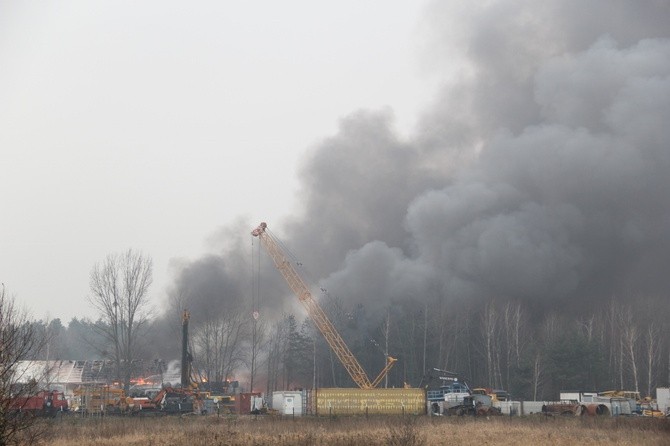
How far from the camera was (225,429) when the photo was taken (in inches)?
1405

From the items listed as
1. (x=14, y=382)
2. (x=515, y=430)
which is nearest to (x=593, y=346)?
(x=515, y=430)

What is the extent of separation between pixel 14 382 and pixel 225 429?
1564 cm

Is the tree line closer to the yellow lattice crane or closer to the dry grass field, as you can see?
the yellow lattice crane

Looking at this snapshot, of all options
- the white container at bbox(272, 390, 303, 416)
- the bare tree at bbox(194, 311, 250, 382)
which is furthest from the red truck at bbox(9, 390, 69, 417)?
the bare tree at bbox(194, 311, 250, 382)

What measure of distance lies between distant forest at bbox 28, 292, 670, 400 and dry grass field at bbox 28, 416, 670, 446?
28929mm

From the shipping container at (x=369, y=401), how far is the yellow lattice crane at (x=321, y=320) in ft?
65.1

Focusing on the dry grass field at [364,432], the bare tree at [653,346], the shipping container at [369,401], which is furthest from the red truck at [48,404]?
the bare tree at [653,346]

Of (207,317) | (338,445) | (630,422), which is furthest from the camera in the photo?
(207,317)

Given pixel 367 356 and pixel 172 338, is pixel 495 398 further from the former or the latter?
pixel 172 338

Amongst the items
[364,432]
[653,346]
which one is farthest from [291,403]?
[653,346]

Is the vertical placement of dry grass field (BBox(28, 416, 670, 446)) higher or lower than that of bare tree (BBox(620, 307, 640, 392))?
lower

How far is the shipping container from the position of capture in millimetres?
53438

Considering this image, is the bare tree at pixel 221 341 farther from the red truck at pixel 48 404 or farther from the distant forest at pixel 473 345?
the red truck at pixel 48 404

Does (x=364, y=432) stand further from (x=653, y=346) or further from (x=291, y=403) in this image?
(x=653, y=346)
